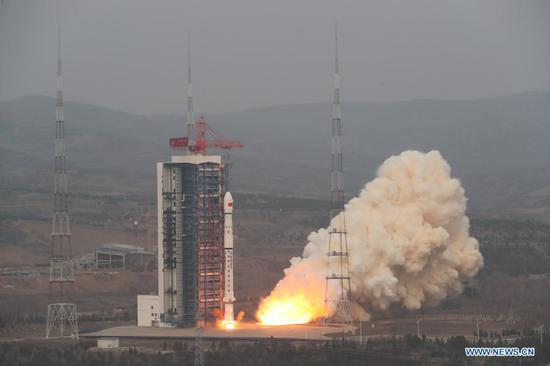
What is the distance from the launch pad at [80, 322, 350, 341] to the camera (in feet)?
267

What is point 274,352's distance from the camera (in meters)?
75.0

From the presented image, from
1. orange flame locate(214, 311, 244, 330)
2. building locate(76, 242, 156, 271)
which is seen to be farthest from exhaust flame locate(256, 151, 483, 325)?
building locate(76, 242, 156, 271)

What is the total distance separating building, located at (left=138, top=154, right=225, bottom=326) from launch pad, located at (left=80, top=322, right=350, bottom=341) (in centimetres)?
167

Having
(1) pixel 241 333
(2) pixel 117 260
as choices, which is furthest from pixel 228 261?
(2) pixel 117 260

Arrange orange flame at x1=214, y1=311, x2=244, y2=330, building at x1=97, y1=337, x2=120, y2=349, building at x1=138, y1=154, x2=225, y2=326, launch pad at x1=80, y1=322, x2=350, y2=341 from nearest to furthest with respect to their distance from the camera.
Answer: building at x1=97, y1=337, x2=120, y2=349 < launch pad at x1=80, y1=322, x2=350, y2=341 < orange flame at x1=214, y1=311, x2=244, y2=330 < building at x1=138, y1=154, x2=225, y2=326

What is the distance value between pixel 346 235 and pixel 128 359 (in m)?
19.6

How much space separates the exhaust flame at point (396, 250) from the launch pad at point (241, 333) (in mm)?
2612

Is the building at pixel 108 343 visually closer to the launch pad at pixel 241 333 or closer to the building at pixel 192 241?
the launch pad at pixel 241 333

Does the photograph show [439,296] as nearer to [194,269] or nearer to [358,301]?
[358,301]

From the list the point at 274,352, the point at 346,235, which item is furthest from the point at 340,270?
the point at 274,352

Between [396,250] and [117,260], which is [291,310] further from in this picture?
[117,260]

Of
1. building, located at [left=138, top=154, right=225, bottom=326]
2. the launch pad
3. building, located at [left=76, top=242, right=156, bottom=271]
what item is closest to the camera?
the launch pad

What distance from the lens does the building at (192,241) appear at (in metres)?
88.6

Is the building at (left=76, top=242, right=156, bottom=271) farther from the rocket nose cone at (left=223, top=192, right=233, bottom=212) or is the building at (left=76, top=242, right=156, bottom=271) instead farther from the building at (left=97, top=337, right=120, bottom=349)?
the building at (left=97, top=337, right=120, bottom=349)
